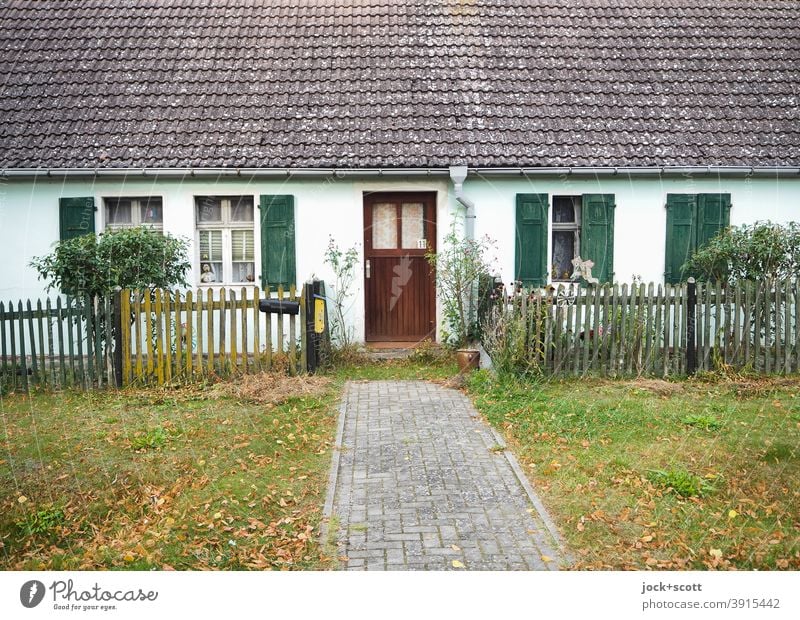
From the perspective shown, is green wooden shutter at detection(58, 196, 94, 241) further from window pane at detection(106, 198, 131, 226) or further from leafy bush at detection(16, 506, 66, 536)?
leafy bush at detection(16, 506, 66, 536)

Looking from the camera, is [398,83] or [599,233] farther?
[398,83]

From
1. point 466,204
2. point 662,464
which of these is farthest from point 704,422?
point 466,204

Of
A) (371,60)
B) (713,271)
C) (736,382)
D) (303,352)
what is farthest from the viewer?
(371,60)

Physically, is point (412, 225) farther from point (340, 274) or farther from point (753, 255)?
Result: point (753, 255)

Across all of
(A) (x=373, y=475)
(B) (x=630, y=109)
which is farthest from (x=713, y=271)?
(A) (x=373, y=475)

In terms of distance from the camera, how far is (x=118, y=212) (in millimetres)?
12172

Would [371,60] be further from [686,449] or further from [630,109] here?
[686,449]

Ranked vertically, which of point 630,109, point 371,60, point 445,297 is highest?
point 371,60

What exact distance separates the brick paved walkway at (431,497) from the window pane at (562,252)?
185 inches

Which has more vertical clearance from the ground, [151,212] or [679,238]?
[151,212]

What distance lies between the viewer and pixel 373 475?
6.14 m

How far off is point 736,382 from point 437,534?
6.14m

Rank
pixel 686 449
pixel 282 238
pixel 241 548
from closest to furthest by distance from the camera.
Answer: pixel 241 548 → pixel 686 449 → pixel 282 238

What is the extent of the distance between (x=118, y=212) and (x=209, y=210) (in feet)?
4.83
